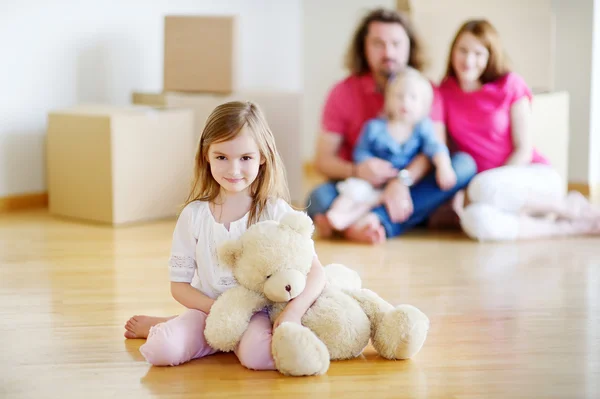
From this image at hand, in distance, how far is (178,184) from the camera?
2.73 metres

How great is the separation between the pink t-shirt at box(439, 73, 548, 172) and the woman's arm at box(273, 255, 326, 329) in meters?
1.22

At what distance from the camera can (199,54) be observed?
9.40 feet

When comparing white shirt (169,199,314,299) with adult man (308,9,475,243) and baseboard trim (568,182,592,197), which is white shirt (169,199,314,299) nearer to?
adult man (308,9,475,243)

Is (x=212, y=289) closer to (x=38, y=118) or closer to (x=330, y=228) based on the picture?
(x=330, y=228)

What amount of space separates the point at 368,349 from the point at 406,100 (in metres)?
1.10

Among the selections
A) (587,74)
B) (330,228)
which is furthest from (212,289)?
(587,74)

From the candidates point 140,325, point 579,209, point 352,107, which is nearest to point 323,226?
point 352,107

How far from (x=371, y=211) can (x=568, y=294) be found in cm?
75

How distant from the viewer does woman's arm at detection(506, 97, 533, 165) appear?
251 centimetres

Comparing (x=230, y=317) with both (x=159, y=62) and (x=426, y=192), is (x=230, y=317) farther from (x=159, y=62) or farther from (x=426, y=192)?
(x=159, y=62)

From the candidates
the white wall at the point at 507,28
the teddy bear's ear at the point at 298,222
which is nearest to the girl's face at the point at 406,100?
the white wall at the point at 507,28

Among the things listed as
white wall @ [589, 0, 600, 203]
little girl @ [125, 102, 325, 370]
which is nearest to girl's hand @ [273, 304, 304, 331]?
little girl @ [125, 102, 325, 370]

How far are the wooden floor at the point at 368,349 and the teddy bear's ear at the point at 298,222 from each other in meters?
0.21

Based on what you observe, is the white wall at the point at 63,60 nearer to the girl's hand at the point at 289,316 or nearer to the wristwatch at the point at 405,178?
the wristwatch at the point at 405,178
